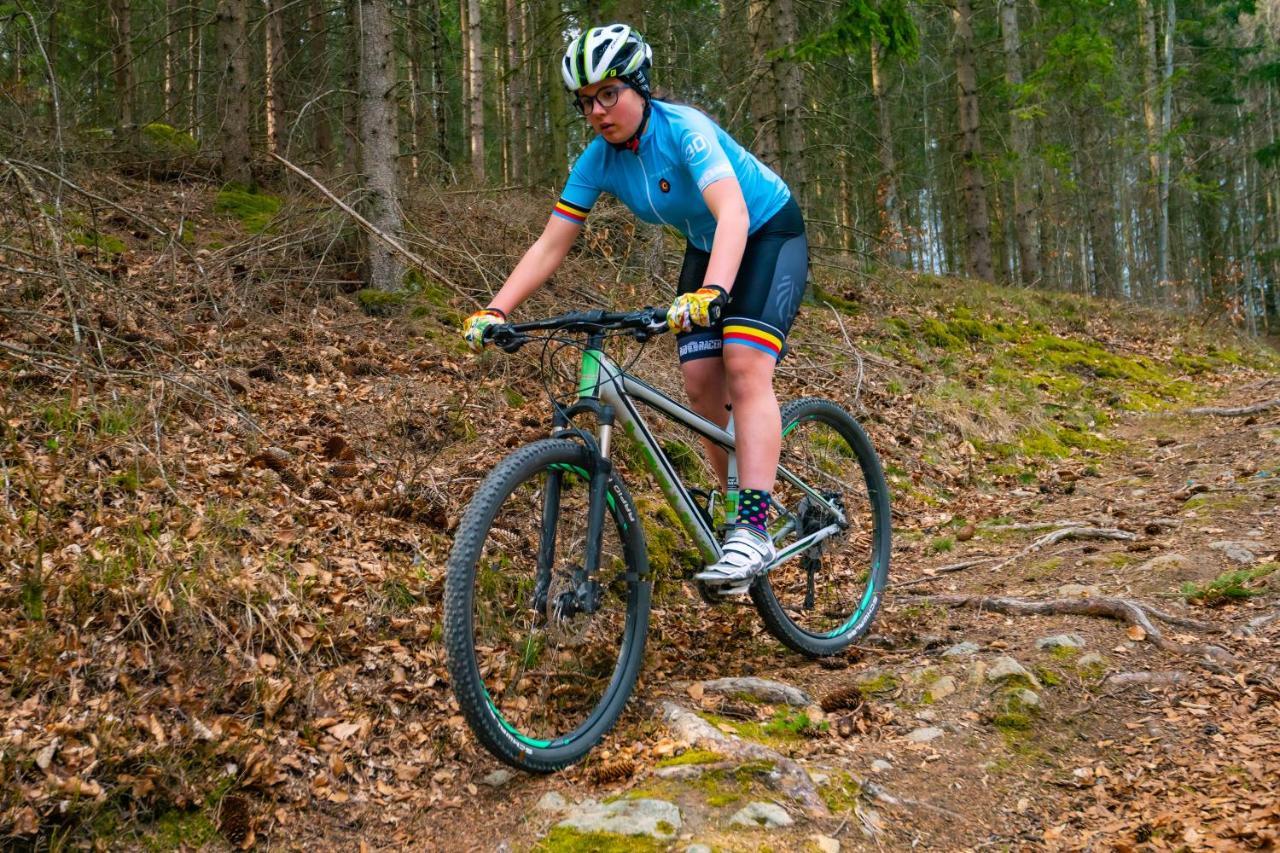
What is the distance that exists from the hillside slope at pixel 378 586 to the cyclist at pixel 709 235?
89 centimetres

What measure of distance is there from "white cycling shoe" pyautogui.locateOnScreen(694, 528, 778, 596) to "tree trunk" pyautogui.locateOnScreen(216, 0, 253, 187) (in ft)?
25.4

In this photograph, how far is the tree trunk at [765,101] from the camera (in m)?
10.1

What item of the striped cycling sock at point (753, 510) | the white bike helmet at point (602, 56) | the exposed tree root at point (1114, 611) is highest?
the white bike helmet at point (602, 56)

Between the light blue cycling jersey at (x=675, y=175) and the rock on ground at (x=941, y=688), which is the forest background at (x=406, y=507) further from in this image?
the light blue cycling jersey at (x=675, y=175)

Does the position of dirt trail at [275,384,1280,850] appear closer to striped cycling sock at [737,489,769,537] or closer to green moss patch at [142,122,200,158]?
striped cycling sock at [737,489,769,537]

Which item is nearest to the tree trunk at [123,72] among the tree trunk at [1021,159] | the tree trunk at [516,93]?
the tree trunk at [516,93]

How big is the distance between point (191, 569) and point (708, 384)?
2.16 metres

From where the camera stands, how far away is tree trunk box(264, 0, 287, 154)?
10.3 metres

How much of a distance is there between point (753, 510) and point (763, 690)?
0.69m

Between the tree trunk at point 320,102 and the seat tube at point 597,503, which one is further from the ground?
the tree trunk at point 320,102

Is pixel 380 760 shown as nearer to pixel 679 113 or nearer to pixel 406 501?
pixel 406 501

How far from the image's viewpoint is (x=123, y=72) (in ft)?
34.4

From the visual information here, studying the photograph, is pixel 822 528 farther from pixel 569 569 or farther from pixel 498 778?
pixel 498 778

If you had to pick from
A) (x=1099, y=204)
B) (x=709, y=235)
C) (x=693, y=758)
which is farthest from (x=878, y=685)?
(x=1099, y=204)
